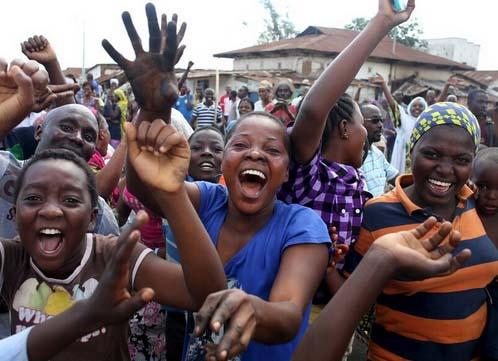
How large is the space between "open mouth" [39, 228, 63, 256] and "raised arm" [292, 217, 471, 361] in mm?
901

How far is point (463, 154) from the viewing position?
6.82 ft

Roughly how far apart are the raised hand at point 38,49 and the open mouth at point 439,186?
91.0 inches

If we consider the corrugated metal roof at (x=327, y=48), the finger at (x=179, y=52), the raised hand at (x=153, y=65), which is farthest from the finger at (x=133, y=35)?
the corrugated metal roof at (x=327, y=48)

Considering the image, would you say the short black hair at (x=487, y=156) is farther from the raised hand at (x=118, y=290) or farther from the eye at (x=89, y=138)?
the eye at (x=89, y=138)

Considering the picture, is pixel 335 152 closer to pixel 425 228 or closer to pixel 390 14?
pixel 390 14

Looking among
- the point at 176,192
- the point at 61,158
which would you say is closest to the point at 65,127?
the point at 61,158

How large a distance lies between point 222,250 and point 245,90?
35.0 feet

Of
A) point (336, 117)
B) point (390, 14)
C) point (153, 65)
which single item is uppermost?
point (390, 14)

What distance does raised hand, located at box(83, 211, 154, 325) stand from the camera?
1286 mm

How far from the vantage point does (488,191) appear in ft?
7.87

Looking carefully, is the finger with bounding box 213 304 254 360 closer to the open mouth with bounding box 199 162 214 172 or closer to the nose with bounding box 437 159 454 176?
the nose with bounding box 437 159 454 176

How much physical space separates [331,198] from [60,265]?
3.84 feet

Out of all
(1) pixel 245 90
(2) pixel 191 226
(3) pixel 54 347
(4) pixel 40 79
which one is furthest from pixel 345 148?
(1) pixel 245 90

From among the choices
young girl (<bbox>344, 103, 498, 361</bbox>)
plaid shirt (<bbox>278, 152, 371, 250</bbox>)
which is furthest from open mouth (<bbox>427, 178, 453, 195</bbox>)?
plaid shirt (<bbox>278, 152, 371, 250</bbox>)
